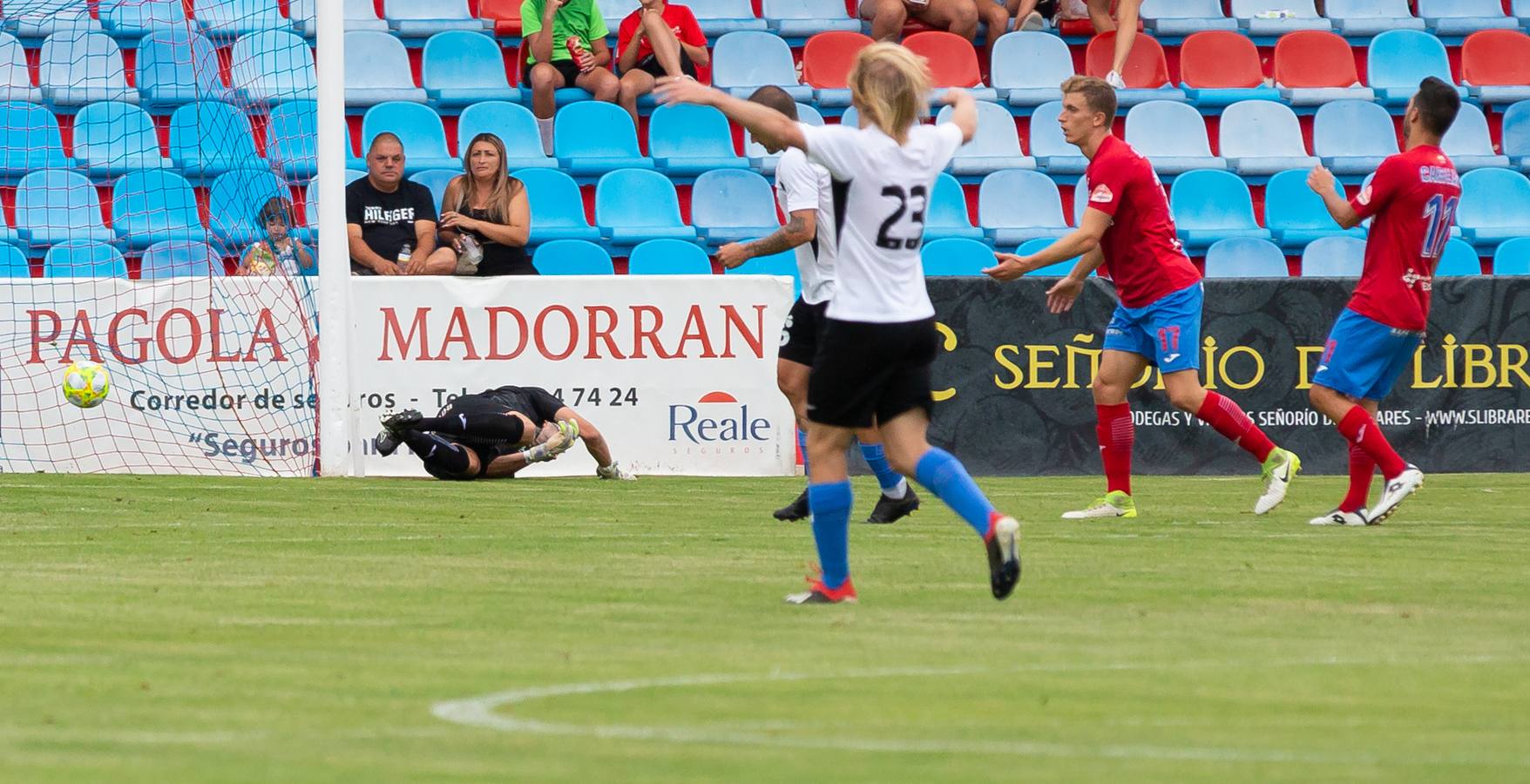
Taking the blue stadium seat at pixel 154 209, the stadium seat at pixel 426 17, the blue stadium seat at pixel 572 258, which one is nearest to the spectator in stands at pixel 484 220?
the blue stadium seat at pixel 572 258

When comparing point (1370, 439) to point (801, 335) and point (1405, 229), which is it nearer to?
point (1405, 229)

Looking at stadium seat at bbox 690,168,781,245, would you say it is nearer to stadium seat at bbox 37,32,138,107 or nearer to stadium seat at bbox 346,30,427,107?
stadium seat at bbox 346,30,427,107

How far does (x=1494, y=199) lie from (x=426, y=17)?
30.7 ft

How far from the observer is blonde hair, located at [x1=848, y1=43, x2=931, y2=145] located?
6828 millimetres

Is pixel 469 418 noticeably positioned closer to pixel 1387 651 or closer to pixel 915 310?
pixel 915 310

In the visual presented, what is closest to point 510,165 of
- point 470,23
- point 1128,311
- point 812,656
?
point 470,23

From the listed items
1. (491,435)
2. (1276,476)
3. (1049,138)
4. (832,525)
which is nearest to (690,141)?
(1049,138)

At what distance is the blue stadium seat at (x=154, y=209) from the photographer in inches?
656

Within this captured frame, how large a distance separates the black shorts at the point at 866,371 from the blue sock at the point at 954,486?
0.65 feet

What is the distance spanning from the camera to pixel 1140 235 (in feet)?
36.3

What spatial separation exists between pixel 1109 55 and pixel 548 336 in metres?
6.65

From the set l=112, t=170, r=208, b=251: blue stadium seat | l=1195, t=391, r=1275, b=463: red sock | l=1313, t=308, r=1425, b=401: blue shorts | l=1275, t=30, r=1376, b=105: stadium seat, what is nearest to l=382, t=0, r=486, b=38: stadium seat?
l=112, t=170, r=208, b=251: blue stadium seat

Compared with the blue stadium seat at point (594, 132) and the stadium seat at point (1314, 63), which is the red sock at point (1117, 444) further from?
the stadium seat at point (1314, 63)

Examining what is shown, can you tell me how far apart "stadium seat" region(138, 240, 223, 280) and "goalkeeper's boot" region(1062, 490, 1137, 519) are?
762cm
